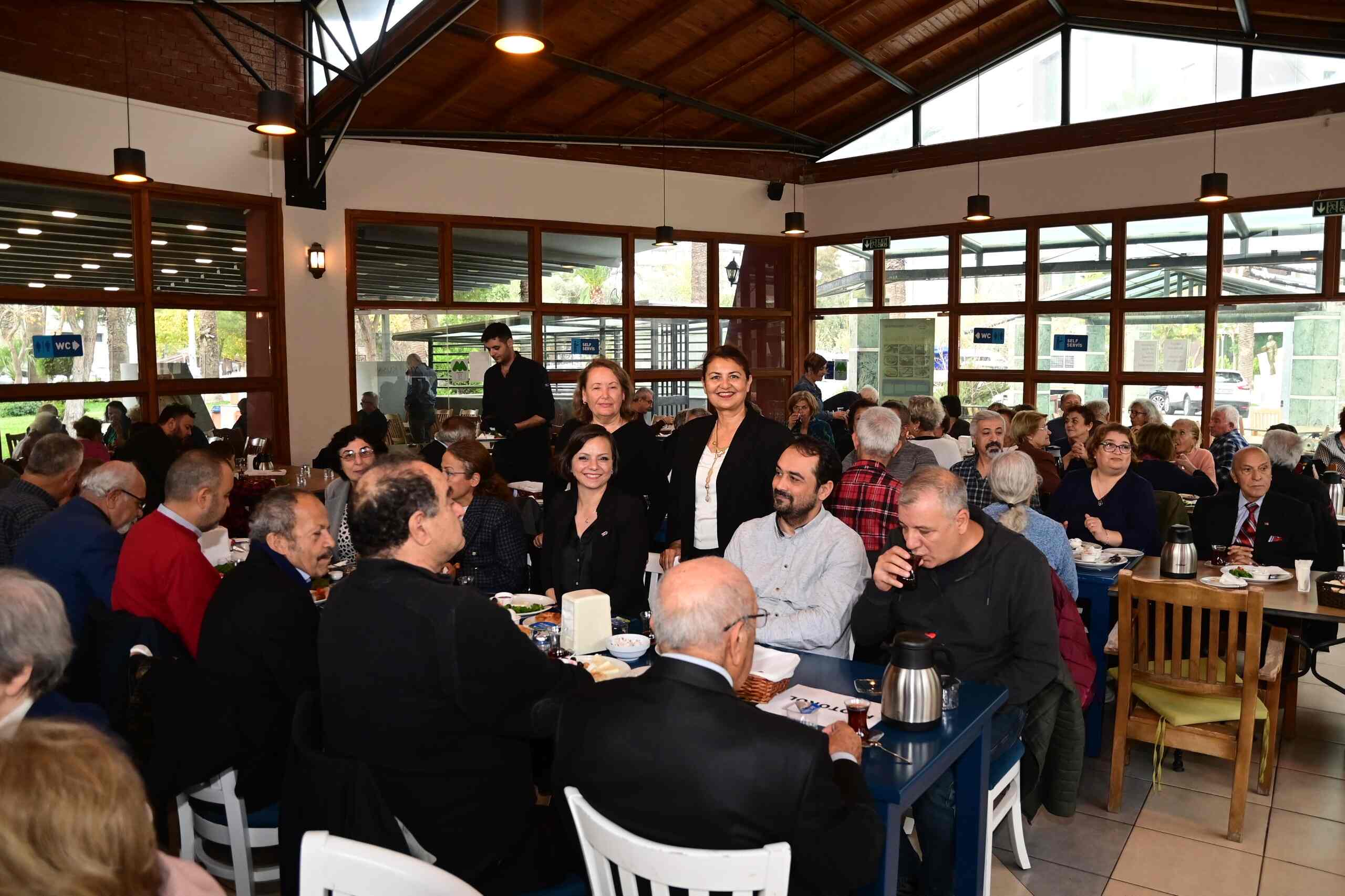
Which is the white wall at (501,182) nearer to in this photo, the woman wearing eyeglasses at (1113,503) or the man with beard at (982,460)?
the man with beard at (982,460)

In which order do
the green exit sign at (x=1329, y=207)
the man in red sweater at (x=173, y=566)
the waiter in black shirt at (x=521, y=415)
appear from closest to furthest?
the man in red sweater at (x=173, y=566) < the waiter in black shirt at (x=521, y=415) < the green exit sign at (x=1329, y=207)

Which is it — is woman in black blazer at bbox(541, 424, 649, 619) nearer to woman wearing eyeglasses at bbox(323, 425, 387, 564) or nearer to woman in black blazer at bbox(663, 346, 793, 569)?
woman in black blazer at bbox(663, 346, 793, 569)

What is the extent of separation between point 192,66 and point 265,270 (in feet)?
5.65

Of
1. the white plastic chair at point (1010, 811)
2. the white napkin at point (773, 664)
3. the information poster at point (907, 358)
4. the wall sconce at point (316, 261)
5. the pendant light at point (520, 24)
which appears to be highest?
the pendant light at point (520, 24)

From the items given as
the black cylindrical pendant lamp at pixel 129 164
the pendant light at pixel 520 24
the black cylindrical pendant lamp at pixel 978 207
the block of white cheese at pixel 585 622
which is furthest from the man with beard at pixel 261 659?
the black cylindrical pendant lamp at pixel 978 207

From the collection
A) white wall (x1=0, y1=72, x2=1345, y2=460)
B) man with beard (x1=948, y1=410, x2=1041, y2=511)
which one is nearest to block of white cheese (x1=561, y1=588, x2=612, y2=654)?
man with beard (x1=948, y1=410, x2=1041, y2=511)

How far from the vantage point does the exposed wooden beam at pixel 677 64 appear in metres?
9.04

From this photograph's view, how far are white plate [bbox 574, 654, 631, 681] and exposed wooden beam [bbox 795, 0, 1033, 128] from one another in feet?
30.0

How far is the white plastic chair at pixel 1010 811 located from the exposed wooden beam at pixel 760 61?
25.5ft

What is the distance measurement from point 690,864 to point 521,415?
573cm

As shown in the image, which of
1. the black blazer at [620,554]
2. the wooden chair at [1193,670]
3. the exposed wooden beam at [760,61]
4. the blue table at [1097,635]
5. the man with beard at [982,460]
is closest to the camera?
the wooden chair at [1193,670]

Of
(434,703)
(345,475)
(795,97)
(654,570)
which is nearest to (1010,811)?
(654,570)

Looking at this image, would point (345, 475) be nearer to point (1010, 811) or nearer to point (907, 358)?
point (1010, 811)

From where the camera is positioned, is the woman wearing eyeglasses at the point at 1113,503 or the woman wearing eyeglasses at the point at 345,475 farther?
the woman wearing eyeglasses at the point at 1113,503
